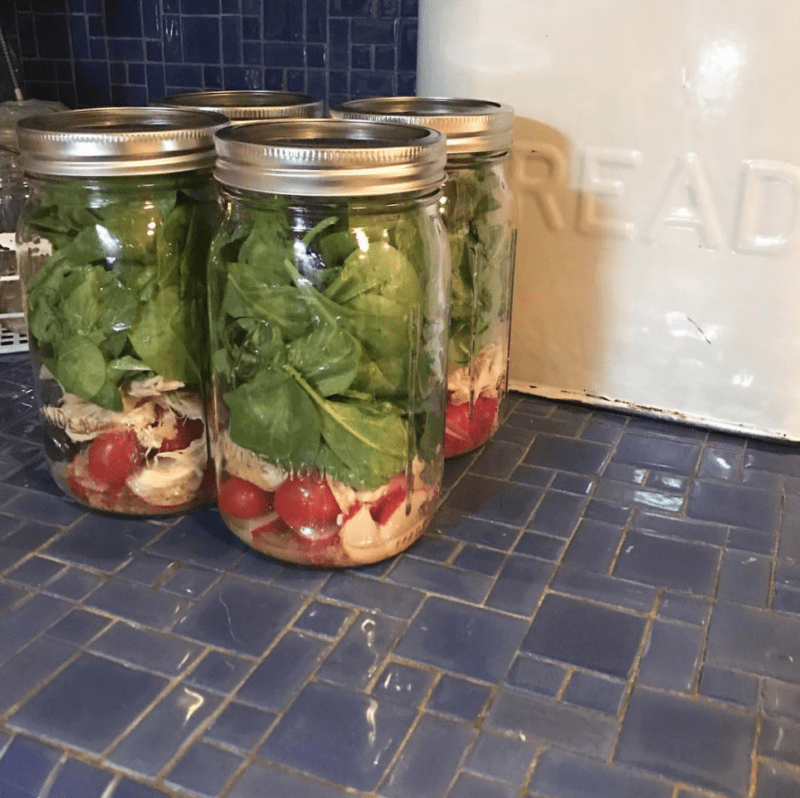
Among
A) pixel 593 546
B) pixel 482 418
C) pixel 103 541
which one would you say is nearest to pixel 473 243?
pixel 482 418

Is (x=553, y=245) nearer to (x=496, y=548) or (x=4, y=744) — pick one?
(x=496, y=548)

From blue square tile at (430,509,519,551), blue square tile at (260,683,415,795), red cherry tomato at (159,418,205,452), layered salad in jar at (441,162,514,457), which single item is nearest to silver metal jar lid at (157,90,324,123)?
layered salad in jar at (441,162,514,457)

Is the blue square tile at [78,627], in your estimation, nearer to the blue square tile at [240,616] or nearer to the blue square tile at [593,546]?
the blue square tile at [240,616]

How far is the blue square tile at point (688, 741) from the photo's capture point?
0.46 metres

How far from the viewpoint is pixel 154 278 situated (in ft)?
2.07

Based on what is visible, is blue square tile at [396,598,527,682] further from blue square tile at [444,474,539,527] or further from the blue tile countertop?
blue square tile at [444,474,539,527]

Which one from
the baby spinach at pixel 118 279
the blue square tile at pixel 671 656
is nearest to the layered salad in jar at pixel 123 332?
the baby spinach at pixel 118 279

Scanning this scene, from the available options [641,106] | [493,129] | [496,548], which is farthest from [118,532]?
[641,106]

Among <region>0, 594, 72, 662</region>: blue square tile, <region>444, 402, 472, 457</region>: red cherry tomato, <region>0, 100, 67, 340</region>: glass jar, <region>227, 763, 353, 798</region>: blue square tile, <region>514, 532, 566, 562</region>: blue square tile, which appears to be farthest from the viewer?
<region>0, 100, 67, 340</region>: glass jar

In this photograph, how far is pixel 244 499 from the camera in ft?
2.07

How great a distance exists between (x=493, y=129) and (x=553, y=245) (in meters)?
0.17

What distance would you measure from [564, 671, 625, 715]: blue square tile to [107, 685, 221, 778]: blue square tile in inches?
7.8

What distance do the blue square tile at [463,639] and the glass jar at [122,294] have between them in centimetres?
22

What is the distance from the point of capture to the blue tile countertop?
0.46 meters
